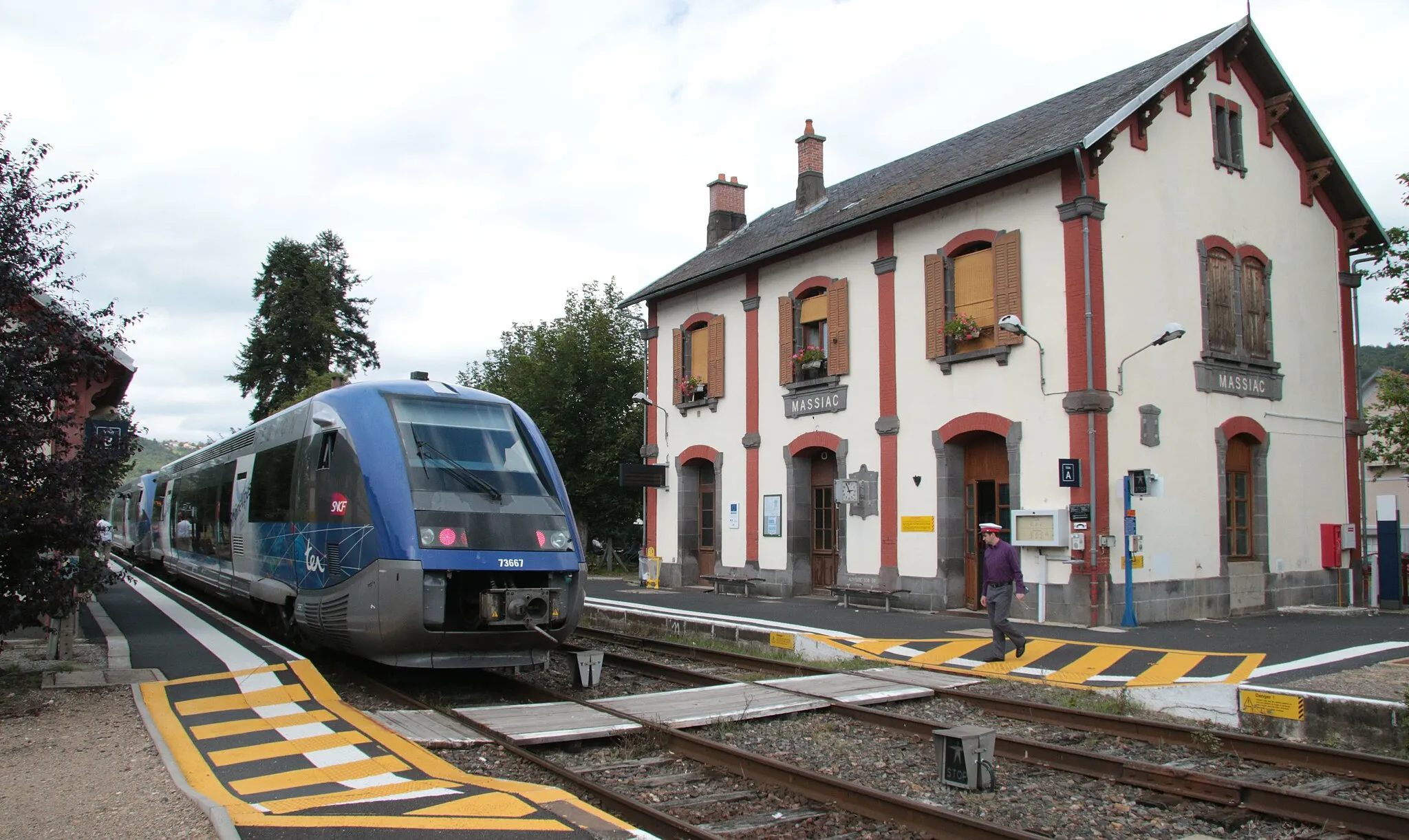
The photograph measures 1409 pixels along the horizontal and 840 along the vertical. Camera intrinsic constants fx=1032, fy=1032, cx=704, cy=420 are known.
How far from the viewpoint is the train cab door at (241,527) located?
12.6m

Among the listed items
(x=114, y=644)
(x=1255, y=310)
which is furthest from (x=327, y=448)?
(x=1255, y=310)

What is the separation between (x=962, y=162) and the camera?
59.9 ft

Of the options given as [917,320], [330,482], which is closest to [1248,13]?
[917,320]

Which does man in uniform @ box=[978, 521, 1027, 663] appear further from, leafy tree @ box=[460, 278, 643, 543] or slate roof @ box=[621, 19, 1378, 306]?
leafy tree @ box=[460, 278, 643, 543]

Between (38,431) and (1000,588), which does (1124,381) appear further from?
(38,431)

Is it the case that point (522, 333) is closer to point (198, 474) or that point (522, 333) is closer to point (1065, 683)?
point (198, 474)

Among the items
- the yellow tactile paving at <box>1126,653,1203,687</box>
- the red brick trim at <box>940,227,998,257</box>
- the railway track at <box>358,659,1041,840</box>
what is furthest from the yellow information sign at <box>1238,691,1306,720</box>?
the red brick trim at <box>940,227,998,257</box>

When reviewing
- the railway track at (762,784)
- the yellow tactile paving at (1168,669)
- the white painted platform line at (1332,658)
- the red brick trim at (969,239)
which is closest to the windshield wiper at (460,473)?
the railway track at (762,784)

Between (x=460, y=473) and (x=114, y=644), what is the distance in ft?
18.6

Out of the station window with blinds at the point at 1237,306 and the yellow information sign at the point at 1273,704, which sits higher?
the station window with blinds at the point at 1237,306

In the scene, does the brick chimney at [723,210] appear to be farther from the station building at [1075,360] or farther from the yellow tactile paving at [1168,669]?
the yellow tactile paving at [1168,669]

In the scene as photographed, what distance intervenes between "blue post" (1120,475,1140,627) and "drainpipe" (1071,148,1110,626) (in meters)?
0.24

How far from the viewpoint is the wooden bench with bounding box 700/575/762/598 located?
20969mm

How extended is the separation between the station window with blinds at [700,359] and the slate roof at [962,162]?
37.7 inches
